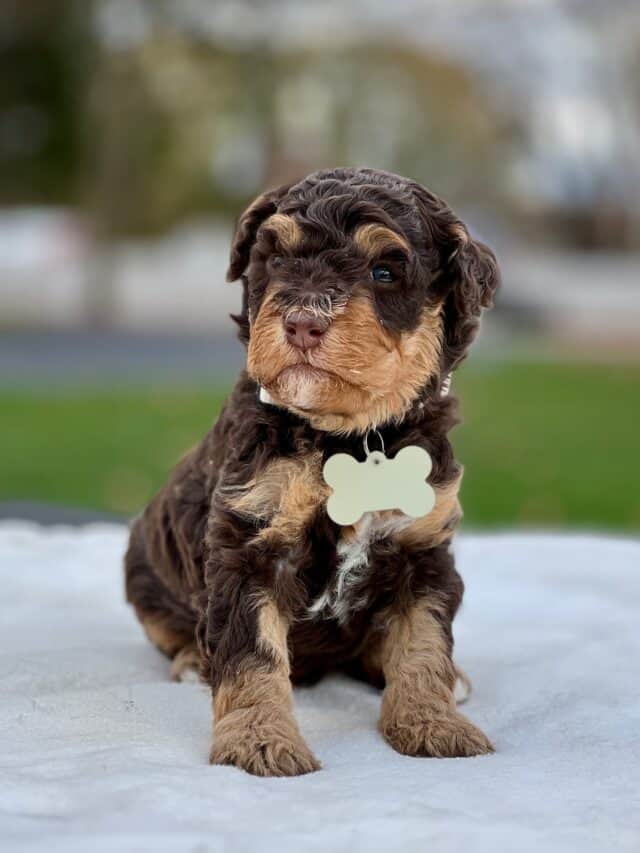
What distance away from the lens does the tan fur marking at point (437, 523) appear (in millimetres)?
2904

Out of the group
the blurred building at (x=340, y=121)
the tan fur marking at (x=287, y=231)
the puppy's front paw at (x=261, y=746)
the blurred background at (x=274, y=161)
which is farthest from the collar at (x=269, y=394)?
the blurred building at (x=340, y=121)

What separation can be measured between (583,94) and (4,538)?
35.8ft

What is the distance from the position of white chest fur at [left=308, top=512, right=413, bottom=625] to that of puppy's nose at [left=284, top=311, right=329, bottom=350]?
0.51m

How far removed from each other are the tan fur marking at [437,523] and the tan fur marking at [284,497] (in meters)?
0.26

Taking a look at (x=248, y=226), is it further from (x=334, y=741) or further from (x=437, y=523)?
(x=334, y=741)

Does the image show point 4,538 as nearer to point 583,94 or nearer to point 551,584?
point 551,584

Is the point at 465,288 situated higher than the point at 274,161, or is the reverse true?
the point at 465,288

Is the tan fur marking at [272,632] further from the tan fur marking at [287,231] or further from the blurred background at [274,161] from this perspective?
the blurred background at [274,161]

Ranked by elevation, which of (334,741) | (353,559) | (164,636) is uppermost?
(353,559)

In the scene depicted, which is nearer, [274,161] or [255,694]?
[255,694]

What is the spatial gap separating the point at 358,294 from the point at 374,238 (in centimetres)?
15

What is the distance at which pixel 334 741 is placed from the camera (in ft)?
9.49

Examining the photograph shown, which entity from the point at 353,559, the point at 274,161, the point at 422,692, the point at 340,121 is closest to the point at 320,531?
the point at 353,559

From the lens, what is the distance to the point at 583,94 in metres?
13.8
